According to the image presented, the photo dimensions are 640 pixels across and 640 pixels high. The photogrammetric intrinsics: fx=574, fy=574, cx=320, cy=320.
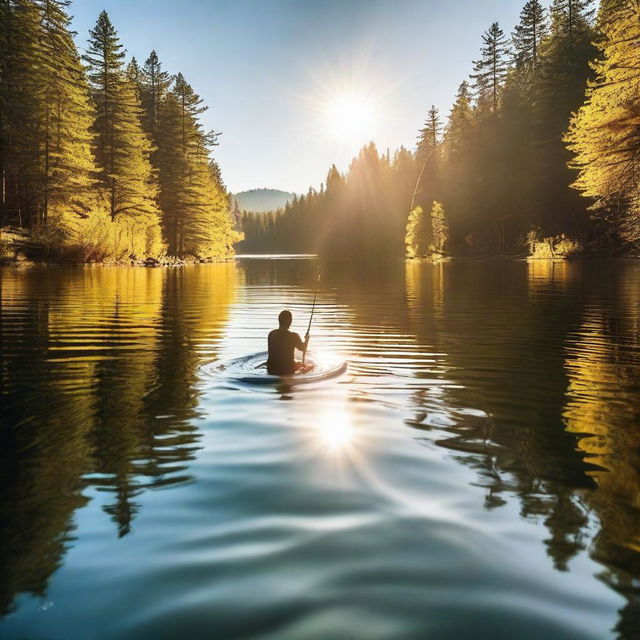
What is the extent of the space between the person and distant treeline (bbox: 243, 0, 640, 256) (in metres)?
20.5

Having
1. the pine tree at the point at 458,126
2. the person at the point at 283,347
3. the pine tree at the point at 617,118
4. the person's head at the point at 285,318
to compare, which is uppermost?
the pine tree at the point at 458,126

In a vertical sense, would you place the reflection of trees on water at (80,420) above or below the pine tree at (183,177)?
below

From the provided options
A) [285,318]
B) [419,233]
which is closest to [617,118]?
[285,318]

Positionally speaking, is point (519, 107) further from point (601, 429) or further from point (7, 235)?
point (601, 429)

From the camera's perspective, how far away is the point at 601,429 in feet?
20.9

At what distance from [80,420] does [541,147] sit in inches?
2395

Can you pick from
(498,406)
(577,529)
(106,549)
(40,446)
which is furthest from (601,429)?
(40,446)

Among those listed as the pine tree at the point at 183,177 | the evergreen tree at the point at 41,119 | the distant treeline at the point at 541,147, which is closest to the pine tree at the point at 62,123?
the evergreen tree at the point at 41,119

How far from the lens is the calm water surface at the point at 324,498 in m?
2.97

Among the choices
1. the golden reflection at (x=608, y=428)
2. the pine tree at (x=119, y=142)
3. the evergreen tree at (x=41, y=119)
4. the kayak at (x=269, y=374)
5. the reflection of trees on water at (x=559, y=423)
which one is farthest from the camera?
the pine tree at (x=119, y=142)

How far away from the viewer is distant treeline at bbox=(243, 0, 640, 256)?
23922 millimetres

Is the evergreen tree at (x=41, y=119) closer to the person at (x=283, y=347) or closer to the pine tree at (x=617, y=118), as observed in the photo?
the pine tree at (x=617, y=118)

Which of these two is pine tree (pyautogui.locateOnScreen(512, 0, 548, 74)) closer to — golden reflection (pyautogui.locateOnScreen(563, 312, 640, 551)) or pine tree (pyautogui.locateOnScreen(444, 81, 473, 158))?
pine tree (pyautogui.locateOnScreen(444, 81, 473, 158))

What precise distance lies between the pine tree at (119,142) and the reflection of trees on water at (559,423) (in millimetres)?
40055
